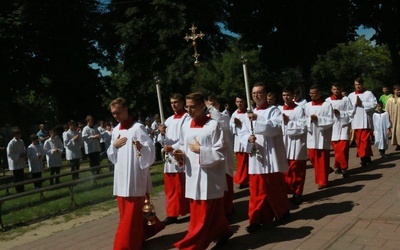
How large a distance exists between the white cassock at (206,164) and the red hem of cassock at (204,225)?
0.36 feet

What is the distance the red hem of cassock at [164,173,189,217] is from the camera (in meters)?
7.32

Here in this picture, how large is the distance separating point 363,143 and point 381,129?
1.95 metres

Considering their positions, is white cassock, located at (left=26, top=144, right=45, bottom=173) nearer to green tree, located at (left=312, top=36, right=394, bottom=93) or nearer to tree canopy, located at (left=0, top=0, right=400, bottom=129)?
tree canopy, located at (left=0, top=0, right=400, bottom=129)

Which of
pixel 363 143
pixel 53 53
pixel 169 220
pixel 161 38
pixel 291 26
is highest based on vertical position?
pixel 53 53

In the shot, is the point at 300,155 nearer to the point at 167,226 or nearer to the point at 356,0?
the point at 167,226

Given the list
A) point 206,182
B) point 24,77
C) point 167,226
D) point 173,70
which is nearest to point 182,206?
point 167,226

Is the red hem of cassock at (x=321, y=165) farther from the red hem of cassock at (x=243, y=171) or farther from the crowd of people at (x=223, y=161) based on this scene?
the red hem of cassock at (x=243, y=171)

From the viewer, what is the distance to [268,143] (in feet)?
21.7

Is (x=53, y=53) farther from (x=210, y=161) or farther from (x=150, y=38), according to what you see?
(x=210, y=161)

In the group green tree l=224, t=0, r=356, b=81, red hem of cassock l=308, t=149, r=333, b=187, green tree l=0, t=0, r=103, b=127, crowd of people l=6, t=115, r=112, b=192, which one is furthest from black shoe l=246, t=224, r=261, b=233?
green tree l=0, t=0, r=103, b=127

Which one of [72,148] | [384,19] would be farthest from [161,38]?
[384,19]

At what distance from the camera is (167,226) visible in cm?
735

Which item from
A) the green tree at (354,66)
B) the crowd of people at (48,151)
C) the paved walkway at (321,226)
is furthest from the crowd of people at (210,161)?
the green tree at (354,66)

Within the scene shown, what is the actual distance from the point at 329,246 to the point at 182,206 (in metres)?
2.62
